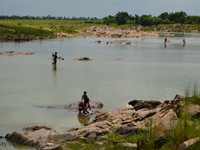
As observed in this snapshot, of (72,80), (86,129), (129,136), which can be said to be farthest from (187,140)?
(72,80)

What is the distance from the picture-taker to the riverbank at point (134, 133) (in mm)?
12758

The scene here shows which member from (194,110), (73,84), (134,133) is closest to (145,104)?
(134,133)

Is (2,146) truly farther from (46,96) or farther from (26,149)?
(46,96)

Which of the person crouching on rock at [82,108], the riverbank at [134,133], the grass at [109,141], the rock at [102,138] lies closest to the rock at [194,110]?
the riverbank at [134,133]

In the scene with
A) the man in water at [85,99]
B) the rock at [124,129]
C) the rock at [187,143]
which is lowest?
the man in water at [85,99]

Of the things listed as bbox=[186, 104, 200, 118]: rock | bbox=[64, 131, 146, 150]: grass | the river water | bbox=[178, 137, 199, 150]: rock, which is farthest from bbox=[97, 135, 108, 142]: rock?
bbox=[178, 137, 199, 150]: rock

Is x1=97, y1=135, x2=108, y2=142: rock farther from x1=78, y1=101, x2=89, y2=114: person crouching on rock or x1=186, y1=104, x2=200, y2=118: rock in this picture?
x1=78, y1=101, x2=89, y2=114: person crouching on rock

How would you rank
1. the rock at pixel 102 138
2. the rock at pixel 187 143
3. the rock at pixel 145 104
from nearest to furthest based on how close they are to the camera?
the rock at pixel 187 143 < the rock at pixel 102 138 < the rock at pixel 145 104

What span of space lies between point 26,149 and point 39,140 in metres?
0.84

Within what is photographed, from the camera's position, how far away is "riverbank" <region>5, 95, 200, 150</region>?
502 inches

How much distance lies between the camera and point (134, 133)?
18.4 meters

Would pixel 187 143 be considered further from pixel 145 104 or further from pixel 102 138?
pixel 145 104

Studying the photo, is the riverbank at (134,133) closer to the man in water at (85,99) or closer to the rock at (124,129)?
the rock at (124,129)

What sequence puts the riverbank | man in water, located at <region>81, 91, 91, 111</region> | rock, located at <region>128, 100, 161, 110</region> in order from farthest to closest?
man in water, located at <region>81, 91, 91, 111</region> → rock, located at <region>128, 100, 161, 110</region> → the riverbank
